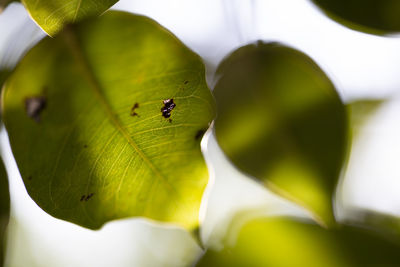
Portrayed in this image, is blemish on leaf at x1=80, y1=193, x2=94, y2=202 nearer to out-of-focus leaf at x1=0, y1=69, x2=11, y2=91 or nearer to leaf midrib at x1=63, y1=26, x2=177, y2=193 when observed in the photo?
leaf midrib at x1=63, y1=26, x2=177, y2=193

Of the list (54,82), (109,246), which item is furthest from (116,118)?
(109,246)

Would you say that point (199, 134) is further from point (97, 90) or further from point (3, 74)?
point (3, 74)

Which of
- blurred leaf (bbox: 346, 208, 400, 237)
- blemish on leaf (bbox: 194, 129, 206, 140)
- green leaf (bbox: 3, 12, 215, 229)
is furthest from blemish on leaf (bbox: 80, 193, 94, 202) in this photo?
blurred leaf (bbox: 346, 208, 400, 237)

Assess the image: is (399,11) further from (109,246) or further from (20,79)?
(109,246)

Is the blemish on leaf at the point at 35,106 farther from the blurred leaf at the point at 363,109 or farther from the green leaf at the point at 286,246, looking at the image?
the blurred leaf at the point at 363,109

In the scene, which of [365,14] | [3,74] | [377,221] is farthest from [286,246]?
[3,74]

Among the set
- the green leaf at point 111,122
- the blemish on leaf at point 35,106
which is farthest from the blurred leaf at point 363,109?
the blemish on leaf at point 35,106

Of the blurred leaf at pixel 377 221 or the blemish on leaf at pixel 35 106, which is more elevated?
the blemish on leaf at pixel 35 106
